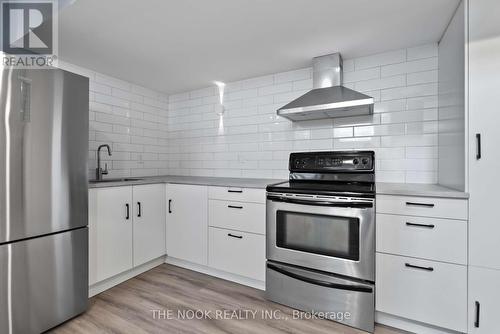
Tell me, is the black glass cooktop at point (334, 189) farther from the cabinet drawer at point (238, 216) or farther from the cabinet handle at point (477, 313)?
the cabinet handle at point (477, 313)

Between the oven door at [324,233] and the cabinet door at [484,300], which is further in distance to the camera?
the oven door at [324,233]

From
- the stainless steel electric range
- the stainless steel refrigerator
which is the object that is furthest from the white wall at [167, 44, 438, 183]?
the stainless steel refrigerator

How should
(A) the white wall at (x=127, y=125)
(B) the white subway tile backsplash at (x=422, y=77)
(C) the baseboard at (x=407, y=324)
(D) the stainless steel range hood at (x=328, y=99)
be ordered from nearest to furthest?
(C) the baseboard at (x=407, y=324)
(D) the stainless steel range hood at (x=328, y=99)
(B) the white subway tile backsplash at (x=422, y=77)
(A) the white wall at (x=127, y=125)

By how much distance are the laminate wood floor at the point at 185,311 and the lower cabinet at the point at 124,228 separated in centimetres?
24

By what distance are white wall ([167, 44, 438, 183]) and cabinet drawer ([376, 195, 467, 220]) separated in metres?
0.65

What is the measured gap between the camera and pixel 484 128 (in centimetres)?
144

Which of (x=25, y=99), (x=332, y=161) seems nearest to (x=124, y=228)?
(x=25, y=99)

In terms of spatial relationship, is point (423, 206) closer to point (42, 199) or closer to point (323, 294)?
point (323, 294)

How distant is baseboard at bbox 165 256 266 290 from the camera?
229 centimetres

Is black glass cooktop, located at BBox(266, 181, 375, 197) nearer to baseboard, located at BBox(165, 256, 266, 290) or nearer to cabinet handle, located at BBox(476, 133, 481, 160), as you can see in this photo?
cabinet handle, located at BBox(476, 133, 481, 160)

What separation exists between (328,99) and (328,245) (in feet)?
3.98

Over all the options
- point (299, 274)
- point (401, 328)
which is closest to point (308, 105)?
point (299, 274)

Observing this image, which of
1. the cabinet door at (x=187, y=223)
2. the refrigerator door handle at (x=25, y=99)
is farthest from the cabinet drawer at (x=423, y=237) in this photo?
the refrigerator door handle at (x=25, y=99)

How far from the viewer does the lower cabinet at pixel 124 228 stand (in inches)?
81.3
